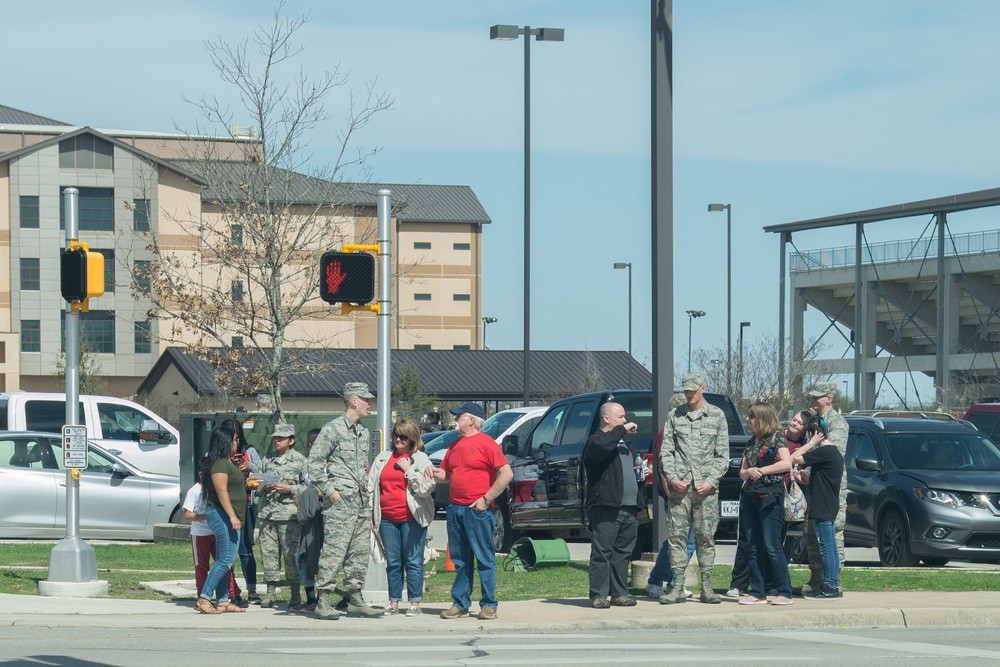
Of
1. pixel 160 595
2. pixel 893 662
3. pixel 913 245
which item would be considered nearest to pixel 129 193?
pixel 913 245

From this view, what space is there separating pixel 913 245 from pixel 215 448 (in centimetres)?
4762

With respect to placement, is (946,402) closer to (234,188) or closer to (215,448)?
(234,188)

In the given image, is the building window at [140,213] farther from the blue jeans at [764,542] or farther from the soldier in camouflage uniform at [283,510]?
the blue jeans at [764,542]

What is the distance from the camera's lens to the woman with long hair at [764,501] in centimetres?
1194

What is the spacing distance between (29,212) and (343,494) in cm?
7021

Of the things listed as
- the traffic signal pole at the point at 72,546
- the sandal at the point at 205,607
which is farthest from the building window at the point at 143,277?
the sandal at the point at 205,607

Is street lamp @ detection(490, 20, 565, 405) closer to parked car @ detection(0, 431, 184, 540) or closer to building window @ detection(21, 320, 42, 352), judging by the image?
parked car @ detection(0, 431, 184, 540)

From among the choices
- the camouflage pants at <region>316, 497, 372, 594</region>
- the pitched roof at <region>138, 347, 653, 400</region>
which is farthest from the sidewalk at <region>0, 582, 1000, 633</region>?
the pitched roof at <region>138, 347, 653, 400</region>

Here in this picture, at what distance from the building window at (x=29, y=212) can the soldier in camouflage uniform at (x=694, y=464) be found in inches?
2772

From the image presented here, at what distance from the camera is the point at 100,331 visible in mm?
78938

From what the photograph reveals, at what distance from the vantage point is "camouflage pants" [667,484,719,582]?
11.8m

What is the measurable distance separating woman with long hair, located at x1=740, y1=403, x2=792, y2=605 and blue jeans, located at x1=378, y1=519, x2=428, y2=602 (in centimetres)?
281

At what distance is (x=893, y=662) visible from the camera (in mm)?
9516

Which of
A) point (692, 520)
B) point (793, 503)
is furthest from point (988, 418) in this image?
point (692, 520)
